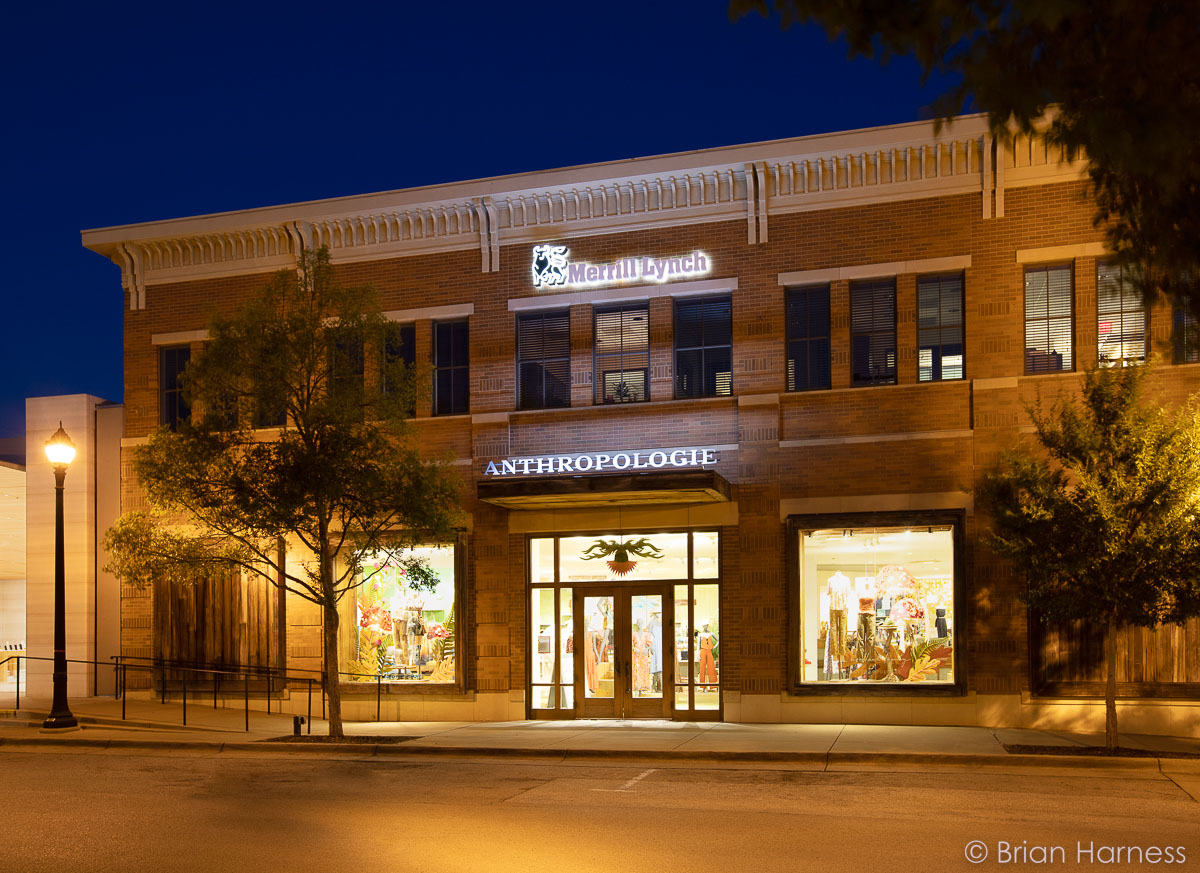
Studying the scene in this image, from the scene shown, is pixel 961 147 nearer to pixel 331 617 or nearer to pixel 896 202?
pixel 896 202

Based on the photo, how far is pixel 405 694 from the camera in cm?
2298

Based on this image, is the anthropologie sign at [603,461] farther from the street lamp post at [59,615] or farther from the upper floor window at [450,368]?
the street lamp post at [59,615]

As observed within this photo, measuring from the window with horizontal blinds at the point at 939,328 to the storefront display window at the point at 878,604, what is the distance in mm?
2789

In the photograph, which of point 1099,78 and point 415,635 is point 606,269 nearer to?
point 415,635

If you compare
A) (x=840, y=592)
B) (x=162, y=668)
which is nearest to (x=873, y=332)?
(x=840, y=592)

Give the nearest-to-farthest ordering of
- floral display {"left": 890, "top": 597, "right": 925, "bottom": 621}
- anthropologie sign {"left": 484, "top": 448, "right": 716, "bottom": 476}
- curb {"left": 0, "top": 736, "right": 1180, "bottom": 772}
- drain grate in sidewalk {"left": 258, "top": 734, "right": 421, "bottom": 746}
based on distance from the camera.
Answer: curb {"left": 0, "top": 736, "right": 1180, "bottom": 772} < drain grate in sidewalk {"left": 258, "top": 734, "right": 421, "bottom": 746} < floral display {"left": 890, "top": 597, "right": 925, "bottom": 621} < anthropologie sign {"left": 484, "top": 448, "right": 716, "bottom": 476}

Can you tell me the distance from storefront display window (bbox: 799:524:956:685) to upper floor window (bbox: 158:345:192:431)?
1378 cm

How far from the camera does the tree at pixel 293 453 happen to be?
19141mm

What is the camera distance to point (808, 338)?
21516 mm

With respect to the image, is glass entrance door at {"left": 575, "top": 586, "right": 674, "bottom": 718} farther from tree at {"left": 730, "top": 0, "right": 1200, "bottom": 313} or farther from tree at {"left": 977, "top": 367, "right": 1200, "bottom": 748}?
tree at {"left": 730, "top": 0, "right": 1200, "bottom": 313}

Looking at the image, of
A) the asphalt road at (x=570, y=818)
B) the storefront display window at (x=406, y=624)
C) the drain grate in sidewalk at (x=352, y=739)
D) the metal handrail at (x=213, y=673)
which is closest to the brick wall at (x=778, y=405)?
the storefront display window at (x=406, y=624)

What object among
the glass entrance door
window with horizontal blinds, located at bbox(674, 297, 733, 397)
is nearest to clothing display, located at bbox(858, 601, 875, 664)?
the glass entrance door

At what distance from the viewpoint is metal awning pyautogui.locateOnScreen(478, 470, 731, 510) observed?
64.7 feet

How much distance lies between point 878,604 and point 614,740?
17.6 feet
